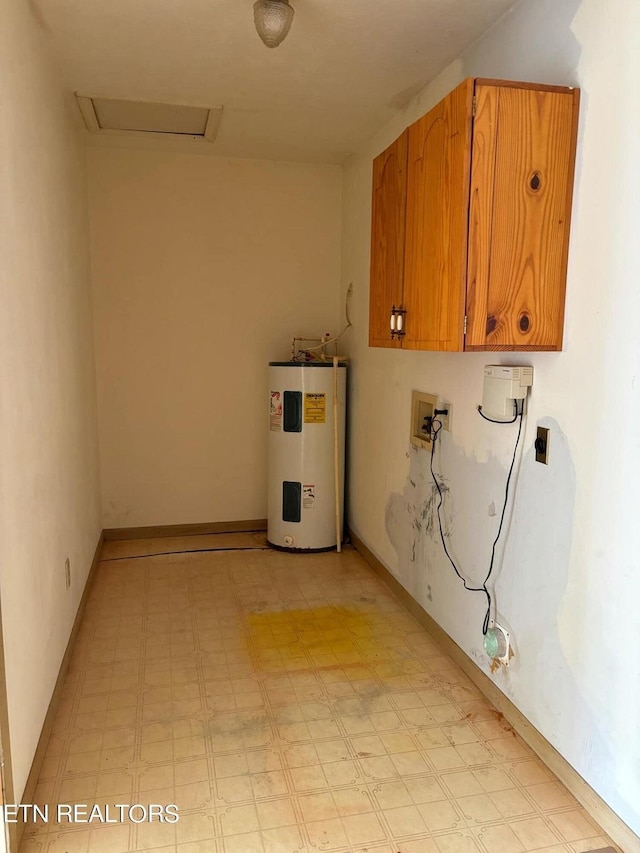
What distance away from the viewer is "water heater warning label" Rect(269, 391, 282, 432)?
367cm

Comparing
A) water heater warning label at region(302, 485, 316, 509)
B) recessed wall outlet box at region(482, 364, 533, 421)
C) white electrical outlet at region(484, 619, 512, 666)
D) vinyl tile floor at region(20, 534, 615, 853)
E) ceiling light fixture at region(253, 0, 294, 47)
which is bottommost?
vinyl tile floor at region(20, 534, 615, 853)

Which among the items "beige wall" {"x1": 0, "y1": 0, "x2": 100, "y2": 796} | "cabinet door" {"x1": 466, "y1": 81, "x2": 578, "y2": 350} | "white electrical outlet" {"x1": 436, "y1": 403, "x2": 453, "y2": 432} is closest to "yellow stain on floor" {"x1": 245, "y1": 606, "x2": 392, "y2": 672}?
"beige wall" {"x1": 0, "y1": 0, "x2": 100, "y2": 796}

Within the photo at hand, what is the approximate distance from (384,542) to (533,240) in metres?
1.98

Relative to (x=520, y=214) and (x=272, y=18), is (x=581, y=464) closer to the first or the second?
(x=520, y=214)

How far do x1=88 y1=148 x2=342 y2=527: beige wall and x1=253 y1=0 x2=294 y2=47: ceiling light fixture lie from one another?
188 cm

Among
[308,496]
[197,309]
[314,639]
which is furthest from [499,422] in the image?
[197,309]

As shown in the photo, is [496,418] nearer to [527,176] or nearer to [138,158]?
[527,176]

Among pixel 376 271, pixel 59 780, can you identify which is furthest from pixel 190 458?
pixel 59 780

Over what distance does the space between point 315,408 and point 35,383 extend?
190cm

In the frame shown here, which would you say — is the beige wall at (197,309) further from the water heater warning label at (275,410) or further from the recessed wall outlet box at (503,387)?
the recessed wall outlet box at (503,387)

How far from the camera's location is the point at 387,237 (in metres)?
2.39

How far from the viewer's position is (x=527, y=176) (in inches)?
67.5

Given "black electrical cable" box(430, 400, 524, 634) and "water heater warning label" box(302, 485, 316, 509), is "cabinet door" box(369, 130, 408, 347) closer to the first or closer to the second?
"black electrical cable" box(430, 400, 524, 634)

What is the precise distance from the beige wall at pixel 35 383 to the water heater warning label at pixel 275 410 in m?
1.15
